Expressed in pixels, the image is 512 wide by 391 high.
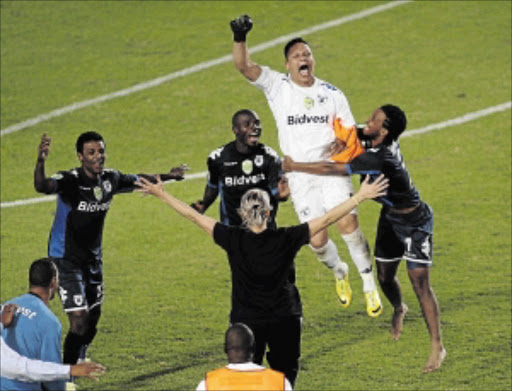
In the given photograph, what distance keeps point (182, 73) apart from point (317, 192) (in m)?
14.8

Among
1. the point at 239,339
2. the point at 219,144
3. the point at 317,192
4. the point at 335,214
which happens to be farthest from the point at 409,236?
the point at 219,144

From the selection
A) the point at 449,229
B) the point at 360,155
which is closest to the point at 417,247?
the point at 360,155

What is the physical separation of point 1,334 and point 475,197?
44.8 feet

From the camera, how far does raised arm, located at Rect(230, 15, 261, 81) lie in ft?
41.6

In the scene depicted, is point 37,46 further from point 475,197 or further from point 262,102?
point 475,197

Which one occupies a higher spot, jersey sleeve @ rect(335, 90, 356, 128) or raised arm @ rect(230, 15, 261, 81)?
raised arm @ rect(230, 15, 261, 81)

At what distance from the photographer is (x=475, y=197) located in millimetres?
22125

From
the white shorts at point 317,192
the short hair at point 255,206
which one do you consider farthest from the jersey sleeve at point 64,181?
the short hair at point 255,206

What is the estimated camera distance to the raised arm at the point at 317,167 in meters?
12.6

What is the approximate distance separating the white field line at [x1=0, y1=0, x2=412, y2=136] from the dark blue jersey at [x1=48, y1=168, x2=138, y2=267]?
12.8 meters

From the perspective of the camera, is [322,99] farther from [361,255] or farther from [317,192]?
[361,255]

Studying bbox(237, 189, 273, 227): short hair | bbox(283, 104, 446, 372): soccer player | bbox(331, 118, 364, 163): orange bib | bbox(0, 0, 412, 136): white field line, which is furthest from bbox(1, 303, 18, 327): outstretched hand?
bbox(0, 0, 412, 136): white field line

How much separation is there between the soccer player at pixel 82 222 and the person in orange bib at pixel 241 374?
467cm

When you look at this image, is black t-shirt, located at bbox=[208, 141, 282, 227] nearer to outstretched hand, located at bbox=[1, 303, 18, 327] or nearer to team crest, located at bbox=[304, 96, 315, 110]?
team crest, located at bbox=[304, 96, 315, 110]
